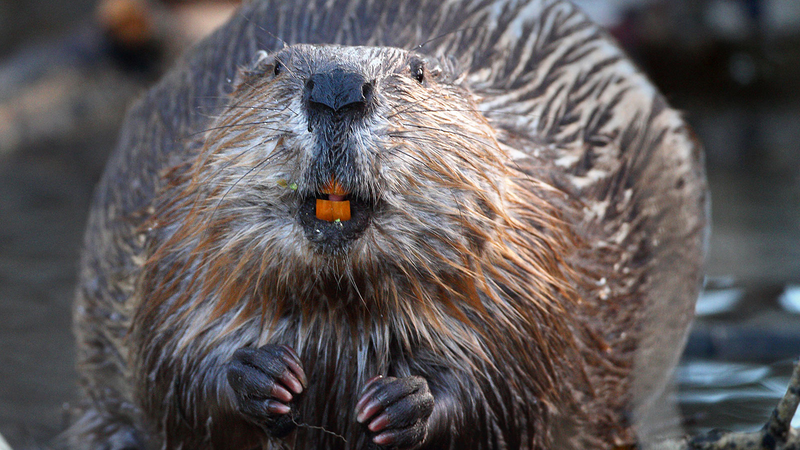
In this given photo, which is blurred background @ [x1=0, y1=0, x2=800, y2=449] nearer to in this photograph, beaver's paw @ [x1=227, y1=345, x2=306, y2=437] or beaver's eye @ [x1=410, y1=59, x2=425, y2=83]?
beaver's paw @ [x1=227, y1=345, x2=306, y2=437]

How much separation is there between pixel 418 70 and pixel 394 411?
2.70ft

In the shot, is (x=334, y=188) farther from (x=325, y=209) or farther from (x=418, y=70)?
(x=418, y=70)

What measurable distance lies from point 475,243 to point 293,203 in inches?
18.5

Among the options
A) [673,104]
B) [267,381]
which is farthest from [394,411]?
[673,104]

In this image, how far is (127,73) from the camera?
7.55 metres

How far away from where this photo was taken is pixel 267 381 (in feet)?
8.06

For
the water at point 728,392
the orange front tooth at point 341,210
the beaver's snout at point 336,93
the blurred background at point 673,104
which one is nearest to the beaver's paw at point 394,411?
the orange front tooth at point 341,210

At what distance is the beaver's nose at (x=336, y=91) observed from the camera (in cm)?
218

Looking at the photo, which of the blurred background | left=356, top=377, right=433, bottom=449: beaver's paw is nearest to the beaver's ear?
left=356, top=377, right=433, bottom=449: beaver's paw

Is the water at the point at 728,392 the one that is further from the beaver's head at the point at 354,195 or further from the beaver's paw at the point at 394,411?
the beaver's paw at the point at 394,411

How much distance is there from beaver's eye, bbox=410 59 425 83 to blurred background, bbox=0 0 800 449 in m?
2.02

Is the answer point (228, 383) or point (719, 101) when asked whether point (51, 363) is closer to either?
point (228, 383)

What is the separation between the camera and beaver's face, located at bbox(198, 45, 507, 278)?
2.23 m

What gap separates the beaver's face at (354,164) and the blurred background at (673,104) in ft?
6.29
